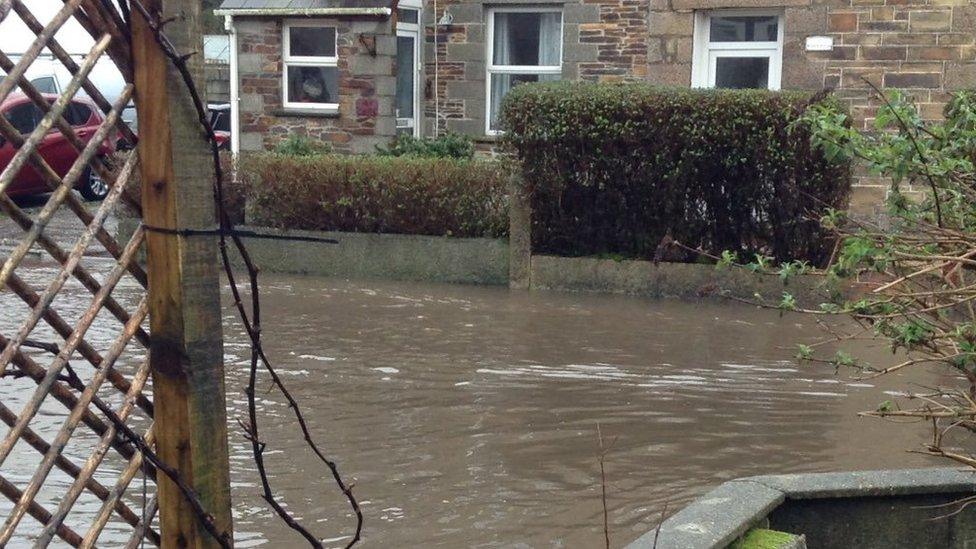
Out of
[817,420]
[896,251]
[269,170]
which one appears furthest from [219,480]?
[269,170]

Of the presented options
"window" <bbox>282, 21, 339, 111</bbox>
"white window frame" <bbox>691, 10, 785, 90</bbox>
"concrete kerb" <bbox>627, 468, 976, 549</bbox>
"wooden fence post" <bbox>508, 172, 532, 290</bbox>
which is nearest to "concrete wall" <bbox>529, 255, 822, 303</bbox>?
"wooden fence post" <bbox>508, 172, 532, 290</bbox>

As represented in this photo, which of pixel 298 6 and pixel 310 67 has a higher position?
pixel 298 6

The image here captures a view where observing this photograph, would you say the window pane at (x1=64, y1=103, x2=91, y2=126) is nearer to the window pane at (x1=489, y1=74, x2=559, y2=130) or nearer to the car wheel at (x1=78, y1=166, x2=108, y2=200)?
the car wheel at (x1=78, y1=166, x2=108, y2=200)

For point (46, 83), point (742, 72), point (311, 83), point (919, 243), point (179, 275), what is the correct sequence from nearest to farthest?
point (179, 275) → point (919, 243) → point (742, 72) → point (311, 83) → point (46, 83)

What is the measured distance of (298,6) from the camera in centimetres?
1784

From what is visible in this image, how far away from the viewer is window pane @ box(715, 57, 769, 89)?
56.4ft

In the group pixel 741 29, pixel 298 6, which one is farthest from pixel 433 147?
pixel 741 29

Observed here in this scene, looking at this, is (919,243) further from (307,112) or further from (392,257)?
(307,112)

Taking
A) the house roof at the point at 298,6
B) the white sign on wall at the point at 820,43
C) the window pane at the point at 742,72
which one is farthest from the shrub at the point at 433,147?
the white sign on wall at the point at 820,43

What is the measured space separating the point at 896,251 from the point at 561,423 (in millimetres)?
3567

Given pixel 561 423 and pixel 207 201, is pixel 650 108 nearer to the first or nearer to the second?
pixel 561 423

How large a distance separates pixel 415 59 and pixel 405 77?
32 cm

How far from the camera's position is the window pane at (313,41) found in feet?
59.4

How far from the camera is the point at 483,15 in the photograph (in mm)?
18312
